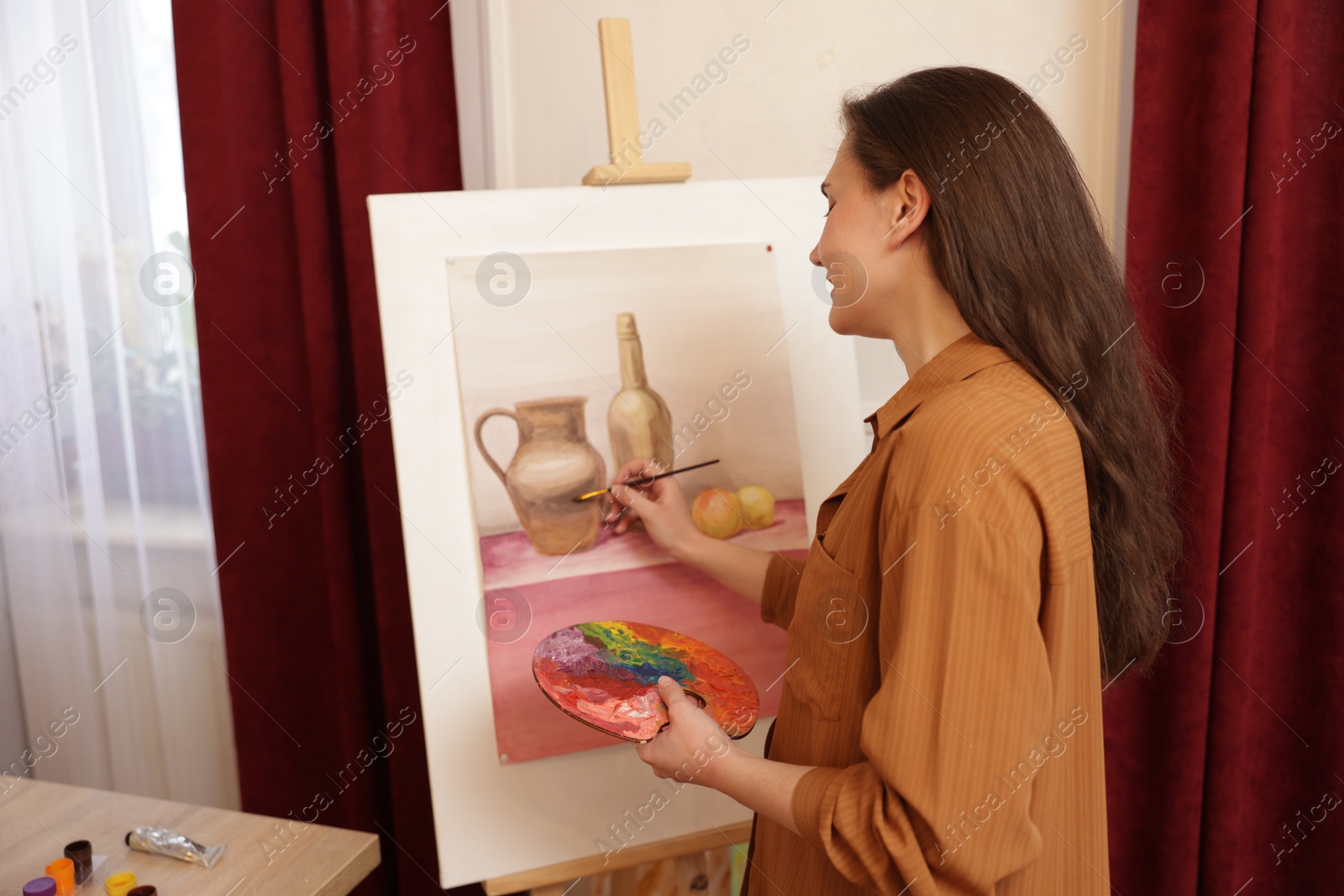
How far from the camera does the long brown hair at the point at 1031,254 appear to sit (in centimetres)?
90

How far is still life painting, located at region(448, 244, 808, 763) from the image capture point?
1.25m

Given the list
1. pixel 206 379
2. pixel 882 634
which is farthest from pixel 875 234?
pixel 206 379

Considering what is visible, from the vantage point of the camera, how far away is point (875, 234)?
95 centimetres

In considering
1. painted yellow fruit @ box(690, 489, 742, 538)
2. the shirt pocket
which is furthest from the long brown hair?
painted yellow fruit @ box(690, 489, 742, 538)

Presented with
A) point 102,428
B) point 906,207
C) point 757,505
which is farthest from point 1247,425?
point 102,428

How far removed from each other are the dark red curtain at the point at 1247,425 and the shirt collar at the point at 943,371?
892 mm

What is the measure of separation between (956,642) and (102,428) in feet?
5.53

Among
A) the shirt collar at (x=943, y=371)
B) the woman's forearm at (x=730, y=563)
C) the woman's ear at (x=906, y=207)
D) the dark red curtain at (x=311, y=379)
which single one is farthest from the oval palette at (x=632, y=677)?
the dark red curtain at (x=311, y=379)

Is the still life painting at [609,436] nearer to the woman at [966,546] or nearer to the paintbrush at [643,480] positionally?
the paintbrush at [643,480]

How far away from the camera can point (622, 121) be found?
1314 mm

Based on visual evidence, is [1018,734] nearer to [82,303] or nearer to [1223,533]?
[1223,533]

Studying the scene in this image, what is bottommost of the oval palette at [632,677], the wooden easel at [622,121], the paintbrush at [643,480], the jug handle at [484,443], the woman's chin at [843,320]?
the oval palette at [632,677]

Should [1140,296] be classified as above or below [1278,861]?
above

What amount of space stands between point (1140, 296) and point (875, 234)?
924 mm
